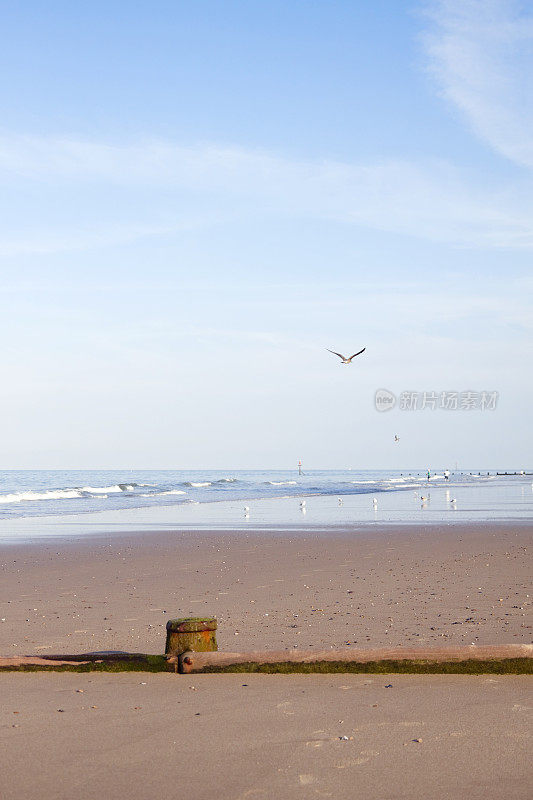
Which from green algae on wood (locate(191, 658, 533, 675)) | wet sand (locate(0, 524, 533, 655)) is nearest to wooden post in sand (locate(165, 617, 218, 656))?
green algae on wood (locate(191, 658, 533, 675))

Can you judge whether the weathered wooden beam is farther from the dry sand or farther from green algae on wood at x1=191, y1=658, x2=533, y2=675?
the dry sand

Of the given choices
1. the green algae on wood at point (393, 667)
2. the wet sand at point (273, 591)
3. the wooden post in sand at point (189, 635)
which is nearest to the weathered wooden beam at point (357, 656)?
the green algae on wood at point (393, 667)

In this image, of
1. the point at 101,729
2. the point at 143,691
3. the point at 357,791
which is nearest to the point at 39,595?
the point at 143,691

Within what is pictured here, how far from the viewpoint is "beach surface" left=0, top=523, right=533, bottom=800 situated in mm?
5121

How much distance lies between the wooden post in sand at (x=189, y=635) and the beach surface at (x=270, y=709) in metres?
0.27

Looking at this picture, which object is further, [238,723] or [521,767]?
[238,723]

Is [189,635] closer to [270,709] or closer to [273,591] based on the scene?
[270,709]

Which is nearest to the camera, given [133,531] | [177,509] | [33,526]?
[133,531]

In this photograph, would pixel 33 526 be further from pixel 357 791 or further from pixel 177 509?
pixel 357 791

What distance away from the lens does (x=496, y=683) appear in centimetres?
702

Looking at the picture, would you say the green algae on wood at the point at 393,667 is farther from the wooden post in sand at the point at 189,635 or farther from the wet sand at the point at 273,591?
the wet sand at the point at 273,591

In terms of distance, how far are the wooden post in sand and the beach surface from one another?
10.7 inches

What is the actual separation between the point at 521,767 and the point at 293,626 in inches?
231

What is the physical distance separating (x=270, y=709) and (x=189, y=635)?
139 cm
